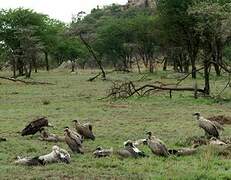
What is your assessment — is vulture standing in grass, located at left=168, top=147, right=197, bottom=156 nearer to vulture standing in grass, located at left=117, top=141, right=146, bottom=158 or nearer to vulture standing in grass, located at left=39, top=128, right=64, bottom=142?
vulture standing in grass, located at left=117, top=141, right=146, bottom=158

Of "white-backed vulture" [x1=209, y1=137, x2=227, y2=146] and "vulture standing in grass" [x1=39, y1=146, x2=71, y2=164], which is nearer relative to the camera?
"vulture standing in grass" [x1=39, y1=146, x2=71, y2=164]

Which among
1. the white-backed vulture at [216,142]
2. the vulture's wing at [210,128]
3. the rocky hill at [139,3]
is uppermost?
the rocky hill at [139,3]

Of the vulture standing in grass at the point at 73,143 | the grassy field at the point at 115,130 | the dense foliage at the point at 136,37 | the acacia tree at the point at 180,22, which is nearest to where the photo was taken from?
the grassy field at the point at 115,130

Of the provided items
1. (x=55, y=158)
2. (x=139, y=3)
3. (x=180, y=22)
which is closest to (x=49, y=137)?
(x=55, y=158)

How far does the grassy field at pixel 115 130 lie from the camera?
10.7 metres

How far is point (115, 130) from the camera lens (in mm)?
17312

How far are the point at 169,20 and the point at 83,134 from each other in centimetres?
3382

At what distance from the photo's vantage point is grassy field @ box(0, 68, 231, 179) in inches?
422

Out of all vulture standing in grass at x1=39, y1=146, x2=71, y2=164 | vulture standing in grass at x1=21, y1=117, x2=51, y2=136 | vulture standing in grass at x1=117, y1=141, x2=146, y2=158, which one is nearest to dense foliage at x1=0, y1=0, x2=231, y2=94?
vulture standing in grass at x1=21, y1=117, x2=51, y2=136

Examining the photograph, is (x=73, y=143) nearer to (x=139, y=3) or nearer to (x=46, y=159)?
(x=46, y=159)

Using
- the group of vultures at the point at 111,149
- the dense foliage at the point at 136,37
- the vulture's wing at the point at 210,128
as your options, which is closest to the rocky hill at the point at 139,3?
the dense foliage at the point at 136,37

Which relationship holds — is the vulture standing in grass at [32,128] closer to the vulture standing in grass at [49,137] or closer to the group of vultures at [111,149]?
the vulture standing in grass at [49,137]

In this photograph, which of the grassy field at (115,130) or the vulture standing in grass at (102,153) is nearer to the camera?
the grassy field at (115,130)

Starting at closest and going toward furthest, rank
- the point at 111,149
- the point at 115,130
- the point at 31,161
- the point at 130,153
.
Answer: the point at 31,161 < the point at 130,153 < the point at 111,149 < the point at 115,130
